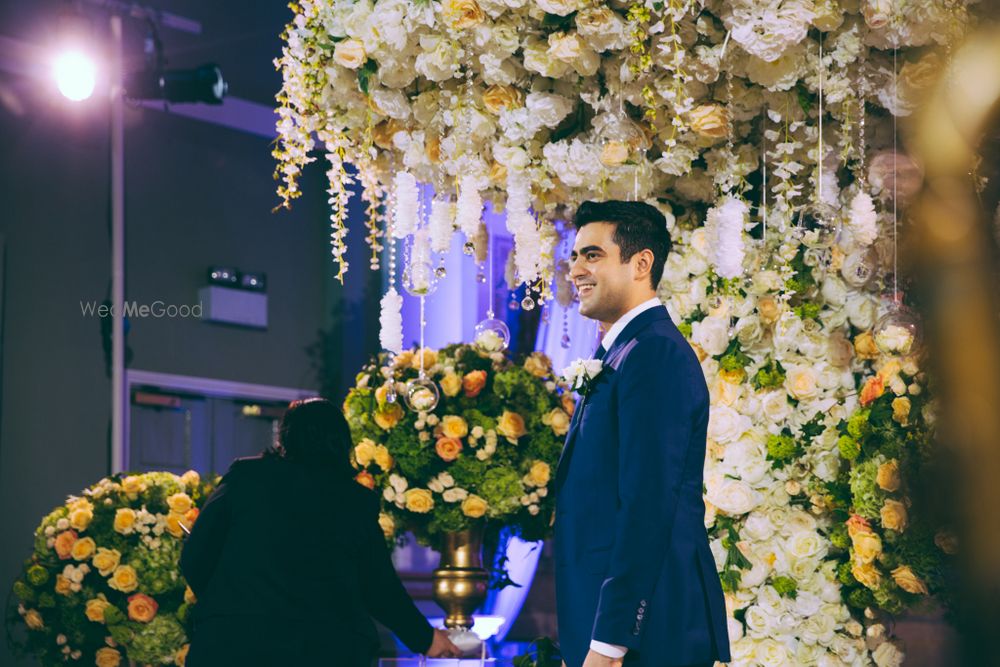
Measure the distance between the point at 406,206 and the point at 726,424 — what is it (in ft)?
2.97

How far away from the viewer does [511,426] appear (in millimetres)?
3557

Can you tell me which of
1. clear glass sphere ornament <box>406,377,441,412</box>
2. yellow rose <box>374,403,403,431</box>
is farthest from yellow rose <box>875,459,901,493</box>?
yellow rose <box>374,403,403,431</box>

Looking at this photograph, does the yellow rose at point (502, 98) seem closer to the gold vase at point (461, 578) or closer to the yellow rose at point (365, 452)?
the yellow rose at point (365, 452)

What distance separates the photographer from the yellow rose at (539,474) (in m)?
3.56

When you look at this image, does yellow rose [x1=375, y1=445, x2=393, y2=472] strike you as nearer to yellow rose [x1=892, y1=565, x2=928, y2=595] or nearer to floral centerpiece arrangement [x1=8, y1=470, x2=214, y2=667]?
floral centerpiece arrangement [x1=8, y1=470, x2=214, y2=667]

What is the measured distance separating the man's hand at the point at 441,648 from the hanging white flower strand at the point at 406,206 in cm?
102

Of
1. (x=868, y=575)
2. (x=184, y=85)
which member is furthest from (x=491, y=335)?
(x=184, y=85)

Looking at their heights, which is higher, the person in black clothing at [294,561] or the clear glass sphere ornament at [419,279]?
the clear glass sphere ornament at [419,279]

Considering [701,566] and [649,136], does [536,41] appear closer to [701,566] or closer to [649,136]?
[649,136]

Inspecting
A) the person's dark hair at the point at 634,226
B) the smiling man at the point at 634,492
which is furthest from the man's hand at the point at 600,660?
the person's dark hair at the point at 634,226

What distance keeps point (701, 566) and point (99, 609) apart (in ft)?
7.65

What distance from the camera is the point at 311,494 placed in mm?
3061

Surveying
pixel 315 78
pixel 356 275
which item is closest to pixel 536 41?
pixel 315 78

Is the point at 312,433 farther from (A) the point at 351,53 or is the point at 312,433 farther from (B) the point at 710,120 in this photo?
(B) the point at 710,120
